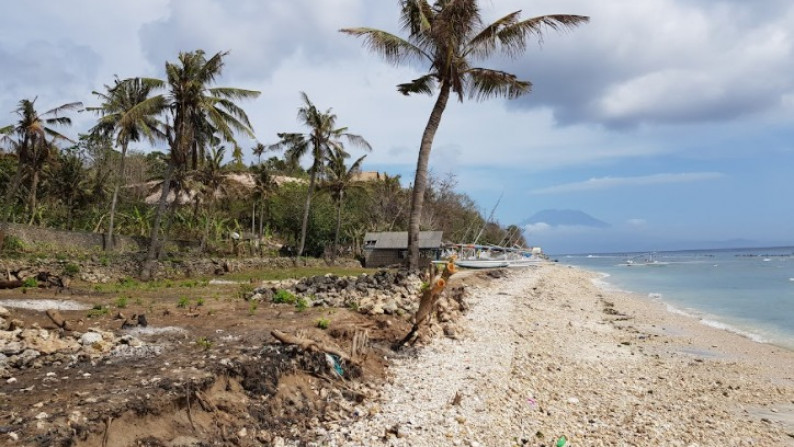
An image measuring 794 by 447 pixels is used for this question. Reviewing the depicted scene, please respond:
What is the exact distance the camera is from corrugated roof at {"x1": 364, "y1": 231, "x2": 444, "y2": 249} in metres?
36.7

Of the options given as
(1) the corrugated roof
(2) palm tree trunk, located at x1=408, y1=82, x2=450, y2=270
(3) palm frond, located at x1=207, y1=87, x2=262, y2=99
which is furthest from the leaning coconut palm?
(1) the corrugated roof

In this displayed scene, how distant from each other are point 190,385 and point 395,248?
3230cm

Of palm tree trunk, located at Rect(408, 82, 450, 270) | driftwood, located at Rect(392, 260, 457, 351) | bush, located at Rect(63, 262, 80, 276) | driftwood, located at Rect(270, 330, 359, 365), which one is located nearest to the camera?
driftwood, located at Rect(270, 330, 359, 365)

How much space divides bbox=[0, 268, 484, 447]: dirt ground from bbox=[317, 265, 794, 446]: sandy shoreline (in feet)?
1.93

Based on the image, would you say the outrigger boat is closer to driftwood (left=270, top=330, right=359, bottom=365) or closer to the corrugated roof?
the corrugated roof

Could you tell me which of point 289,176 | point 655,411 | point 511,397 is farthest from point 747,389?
point 289,176

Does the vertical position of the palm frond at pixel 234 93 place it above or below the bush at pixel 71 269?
above

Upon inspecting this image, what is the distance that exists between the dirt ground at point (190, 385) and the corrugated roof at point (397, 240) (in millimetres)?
26439

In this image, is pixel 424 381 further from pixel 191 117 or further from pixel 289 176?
pixel 289 176

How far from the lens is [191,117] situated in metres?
20.9

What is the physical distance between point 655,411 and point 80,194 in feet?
110

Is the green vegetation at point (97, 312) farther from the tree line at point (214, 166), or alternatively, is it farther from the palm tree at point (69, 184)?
the palm tree at point (69, 184)

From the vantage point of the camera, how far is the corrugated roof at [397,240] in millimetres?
36688

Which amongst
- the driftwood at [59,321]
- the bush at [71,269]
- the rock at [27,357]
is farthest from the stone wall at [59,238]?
the rock at [27,357]
